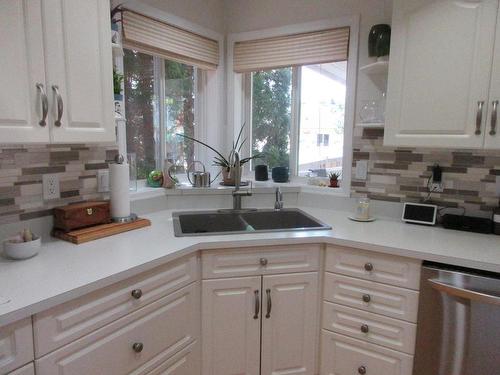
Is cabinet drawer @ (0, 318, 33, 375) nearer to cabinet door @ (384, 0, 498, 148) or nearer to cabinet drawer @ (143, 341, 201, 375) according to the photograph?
cabinet drawer @ (143, 341, 201, 375)

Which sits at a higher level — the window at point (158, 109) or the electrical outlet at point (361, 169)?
the window at point (158, 109)

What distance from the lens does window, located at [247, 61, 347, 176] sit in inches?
94.9

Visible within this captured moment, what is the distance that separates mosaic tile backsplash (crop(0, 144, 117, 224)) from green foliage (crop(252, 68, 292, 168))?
1.20 meters

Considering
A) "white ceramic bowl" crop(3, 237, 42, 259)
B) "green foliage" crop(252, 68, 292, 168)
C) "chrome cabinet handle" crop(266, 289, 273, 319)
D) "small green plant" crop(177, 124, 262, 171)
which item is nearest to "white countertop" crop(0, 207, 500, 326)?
"white ceramic bowl" crop(3, 237, 42, 259)

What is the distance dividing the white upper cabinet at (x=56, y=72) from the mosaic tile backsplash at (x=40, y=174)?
301 mm

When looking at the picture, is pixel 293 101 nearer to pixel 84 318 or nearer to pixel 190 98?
pixel 190 98

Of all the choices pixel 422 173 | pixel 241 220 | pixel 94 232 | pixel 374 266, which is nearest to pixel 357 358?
pixel 374 266

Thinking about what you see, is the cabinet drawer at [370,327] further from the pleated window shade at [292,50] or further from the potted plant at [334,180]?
the pleated window shade at [292,50]

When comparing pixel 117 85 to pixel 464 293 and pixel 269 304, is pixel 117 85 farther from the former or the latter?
pixel 464 293

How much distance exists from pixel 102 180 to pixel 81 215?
0.28m

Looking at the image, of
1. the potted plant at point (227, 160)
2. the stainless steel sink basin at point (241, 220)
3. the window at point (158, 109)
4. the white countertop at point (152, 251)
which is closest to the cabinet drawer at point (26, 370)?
the white countertop at point (152, 251)

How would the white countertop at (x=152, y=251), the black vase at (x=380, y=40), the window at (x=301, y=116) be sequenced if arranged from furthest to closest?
1. the window at (x=301, y=116)
2. the black vase at (x=380, y=40)
3. the white countertop at (x=152, y=251)

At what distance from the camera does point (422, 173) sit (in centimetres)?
200

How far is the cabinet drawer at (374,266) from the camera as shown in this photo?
154cm
